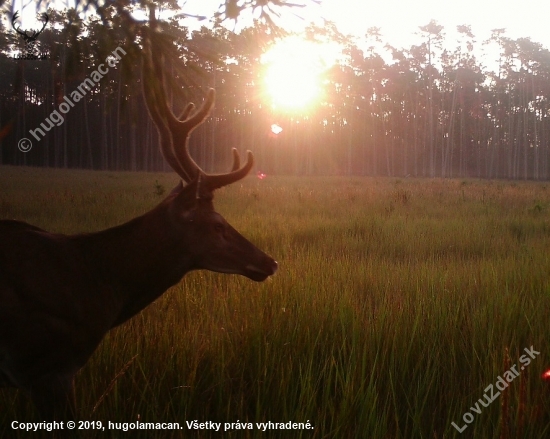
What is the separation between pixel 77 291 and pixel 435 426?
1694 mm

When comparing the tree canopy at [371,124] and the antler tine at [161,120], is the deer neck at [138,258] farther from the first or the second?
the tree canopy at [371,124]

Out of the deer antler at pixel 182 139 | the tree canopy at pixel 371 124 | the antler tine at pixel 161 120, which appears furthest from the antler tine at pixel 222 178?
the tree canopy at pixel 371 124

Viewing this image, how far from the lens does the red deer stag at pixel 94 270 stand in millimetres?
1954

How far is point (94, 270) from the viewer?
92.0 inches

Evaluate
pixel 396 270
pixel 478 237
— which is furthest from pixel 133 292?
pixel 478 237

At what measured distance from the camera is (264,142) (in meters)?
44.2

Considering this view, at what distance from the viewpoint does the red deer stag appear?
195 cm

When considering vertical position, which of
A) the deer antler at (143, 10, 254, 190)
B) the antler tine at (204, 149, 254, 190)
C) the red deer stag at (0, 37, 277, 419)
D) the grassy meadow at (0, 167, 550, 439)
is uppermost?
the deer antler at (143, 10, 254, 190)

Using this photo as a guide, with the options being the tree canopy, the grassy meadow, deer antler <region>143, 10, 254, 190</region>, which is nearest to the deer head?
deer antler <region>143, 10, 254, 190</region>

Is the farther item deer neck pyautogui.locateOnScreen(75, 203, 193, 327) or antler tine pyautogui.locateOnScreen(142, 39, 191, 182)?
antler tine pyautogui.locateOnScreen(142, 39, 191, 182)

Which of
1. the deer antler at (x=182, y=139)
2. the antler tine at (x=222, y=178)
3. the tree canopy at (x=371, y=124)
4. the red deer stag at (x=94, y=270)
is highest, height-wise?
the tree canopy at (x=371, y=124)

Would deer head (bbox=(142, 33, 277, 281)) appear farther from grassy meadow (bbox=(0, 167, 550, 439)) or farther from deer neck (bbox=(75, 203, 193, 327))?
grassy meadow (bbox=(0, 167, 550, 439))

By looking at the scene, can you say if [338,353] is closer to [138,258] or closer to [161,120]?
[138,258]

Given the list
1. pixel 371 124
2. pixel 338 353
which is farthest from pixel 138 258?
pixel 371 124
